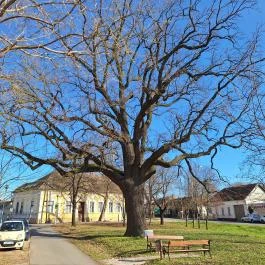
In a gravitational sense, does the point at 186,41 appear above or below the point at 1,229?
above

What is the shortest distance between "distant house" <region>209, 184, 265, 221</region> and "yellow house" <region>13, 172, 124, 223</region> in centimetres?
1999

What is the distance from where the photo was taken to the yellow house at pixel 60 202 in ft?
176

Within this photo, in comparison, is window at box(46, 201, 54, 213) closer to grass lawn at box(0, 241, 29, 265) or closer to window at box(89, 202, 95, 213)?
window at box(89, 202, 95, 213)

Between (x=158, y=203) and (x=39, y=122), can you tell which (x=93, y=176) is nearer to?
(x=158, y=203)

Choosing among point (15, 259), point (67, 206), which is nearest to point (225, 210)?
point (67, 206)

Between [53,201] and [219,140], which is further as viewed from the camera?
[53,201]

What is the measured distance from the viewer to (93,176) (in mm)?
49750

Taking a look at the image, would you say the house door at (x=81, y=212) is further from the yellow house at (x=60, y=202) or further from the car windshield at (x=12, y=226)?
the car windshield at (x=12, y=226)

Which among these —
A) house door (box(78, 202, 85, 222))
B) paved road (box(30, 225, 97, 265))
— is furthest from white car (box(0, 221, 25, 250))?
house door (box(78, 202, 85, 222))

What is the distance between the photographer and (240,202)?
77.3 metres

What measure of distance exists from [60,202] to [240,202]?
121 feet

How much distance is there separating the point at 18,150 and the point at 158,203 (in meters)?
27.2

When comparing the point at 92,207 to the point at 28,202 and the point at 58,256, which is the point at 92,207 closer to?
the point at 28,202

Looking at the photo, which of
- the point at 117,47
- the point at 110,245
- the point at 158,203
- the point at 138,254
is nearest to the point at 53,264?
the point at 138,254
